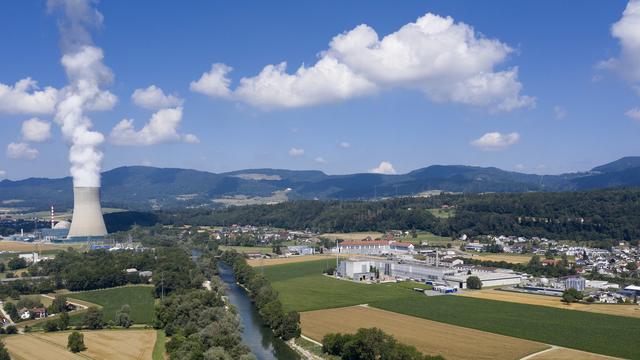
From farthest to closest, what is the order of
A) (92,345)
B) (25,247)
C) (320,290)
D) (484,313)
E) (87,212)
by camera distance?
(25,247) < (87,212) < (320,290) < (484,313) < (92,345)

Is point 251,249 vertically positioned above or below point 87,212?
below

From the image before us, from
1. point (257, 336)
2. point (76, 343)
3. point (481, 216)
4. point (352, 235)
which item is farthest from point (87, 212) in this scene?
point (481, 216)

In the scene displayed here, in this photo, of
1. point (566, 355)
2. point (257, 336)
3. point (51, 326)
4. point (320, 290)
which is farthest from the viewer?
point (320, 290)

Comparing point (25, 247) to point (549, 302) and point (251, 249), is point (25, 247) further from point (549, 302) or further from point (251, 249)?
point (549, 302)

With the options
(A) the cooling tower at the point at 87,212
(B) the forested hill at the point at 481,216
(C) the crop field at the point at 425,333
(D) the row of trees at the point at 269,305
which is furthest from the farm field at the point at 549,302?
(A) the cooling tower at the point at 87,212

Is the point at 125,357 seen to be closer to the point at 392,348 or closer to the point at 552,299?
the point at 392,348

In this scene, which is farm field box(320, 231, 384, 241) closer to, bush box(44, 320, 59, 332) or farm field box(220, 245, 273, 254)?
farm field box(220, 245, 273, 254)
